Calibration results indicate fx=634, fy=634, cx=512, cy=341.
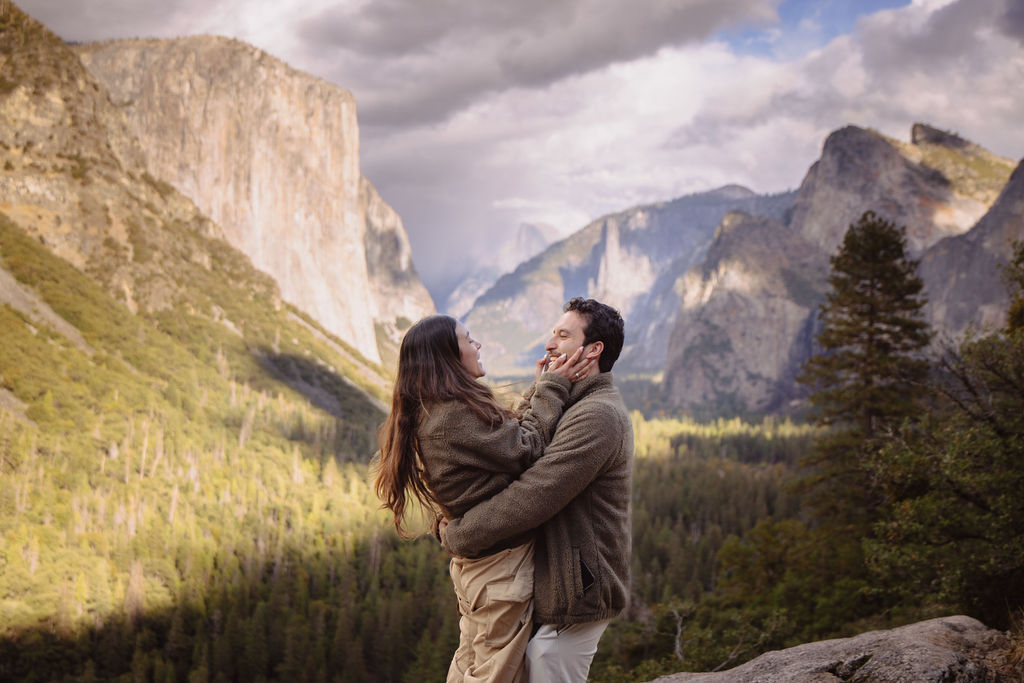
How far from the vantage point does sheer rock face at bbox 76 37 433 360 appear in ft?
399

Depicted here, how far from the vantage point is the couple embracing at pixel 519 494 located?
13.6 feet

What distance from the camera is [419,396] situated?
4.47 metres

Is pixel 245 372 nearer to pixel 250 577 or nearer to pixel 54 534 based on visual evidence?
pixel 250 577

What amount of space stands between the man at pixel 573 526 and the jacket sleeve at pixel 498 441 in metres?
0.12

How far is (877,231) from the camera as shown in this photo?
2305 cm

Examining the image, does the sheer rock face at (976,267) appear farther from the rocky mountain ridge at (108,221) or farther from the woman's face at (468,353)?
the woman's face at (468,353)

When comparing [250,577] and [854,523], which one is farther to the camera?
[250,577]

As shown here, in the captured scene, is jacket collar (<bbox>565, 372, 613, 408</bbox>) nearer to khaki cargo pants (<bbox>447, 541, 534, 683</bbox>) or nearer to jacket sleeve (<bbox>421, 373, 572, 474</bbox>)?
jacket sleeve (<bbox>421, 373, 572, 474</bbox>)

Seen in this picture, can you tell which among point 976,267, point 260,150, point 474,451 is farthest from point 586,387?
point 976,267

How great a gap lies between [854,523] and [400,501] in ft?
71.9

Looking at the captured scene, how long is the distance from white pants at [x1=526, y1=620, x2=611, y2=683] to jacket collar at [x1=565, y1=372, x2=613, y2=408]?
158cm

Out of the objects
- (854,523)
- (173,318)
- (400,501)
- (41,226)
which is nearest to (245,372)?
(173,318)

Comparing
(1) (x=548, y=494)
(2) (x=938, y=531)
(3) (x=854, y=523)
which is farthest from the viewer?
(3) (x=854, y=523)

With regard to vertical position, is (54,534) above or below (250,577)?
above
